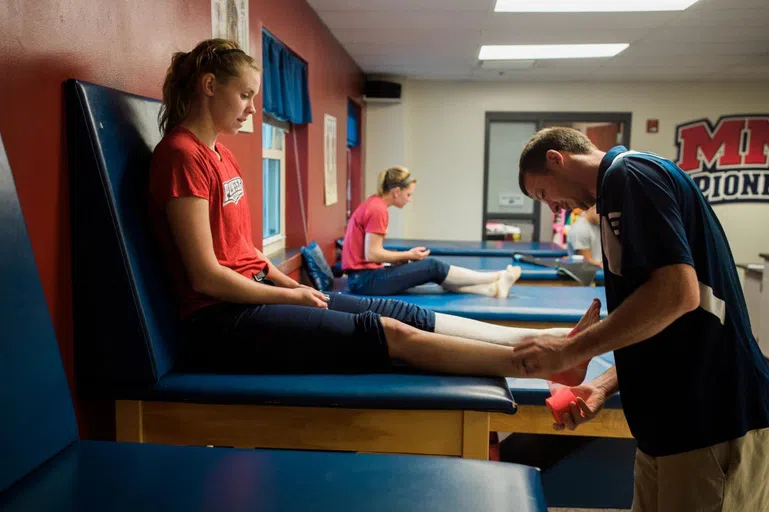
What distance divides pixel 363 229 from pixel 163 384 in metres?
2.64

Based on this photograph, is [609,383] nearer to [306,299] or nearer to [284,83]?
[306,299]

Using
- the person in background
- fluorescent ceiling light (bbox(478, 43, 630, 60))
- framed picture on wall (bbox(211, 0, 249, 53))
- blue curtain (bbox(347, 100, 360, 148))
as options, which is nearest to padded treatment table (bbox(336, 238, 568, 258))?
the person in background

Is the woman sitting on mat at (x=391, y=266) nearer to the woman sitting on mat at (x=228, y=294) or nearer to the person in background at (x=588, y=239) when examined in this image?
the person in background at (x=588, y=239)

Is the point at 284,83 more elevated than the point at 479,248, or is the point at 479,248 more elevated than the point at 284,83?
the point at 284,83

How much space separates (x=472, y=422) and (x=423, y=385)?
16cm

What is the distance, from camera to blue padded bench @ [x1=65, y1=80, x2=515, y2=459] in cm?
175

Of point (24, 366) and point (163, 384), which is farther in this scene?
point (163, 384)

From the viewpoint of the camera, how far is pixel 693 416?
143 centimetres

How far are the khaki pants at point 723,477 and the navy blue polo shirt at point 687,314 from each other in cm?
3

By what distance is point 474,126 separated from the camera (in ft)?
27.2

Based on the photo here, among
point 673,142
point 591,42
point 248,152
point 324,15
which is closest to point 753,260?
point 673,142

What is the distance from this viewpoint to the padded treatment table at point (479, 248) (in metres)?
6.11

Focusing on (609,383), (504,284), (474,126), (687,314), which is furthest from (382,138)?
(687,314)

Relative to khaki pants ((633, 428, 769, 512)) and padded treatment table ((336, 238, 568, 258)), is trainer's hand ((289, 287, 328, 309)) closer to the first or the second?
khaki pants ((633, 428, 769, 512))
